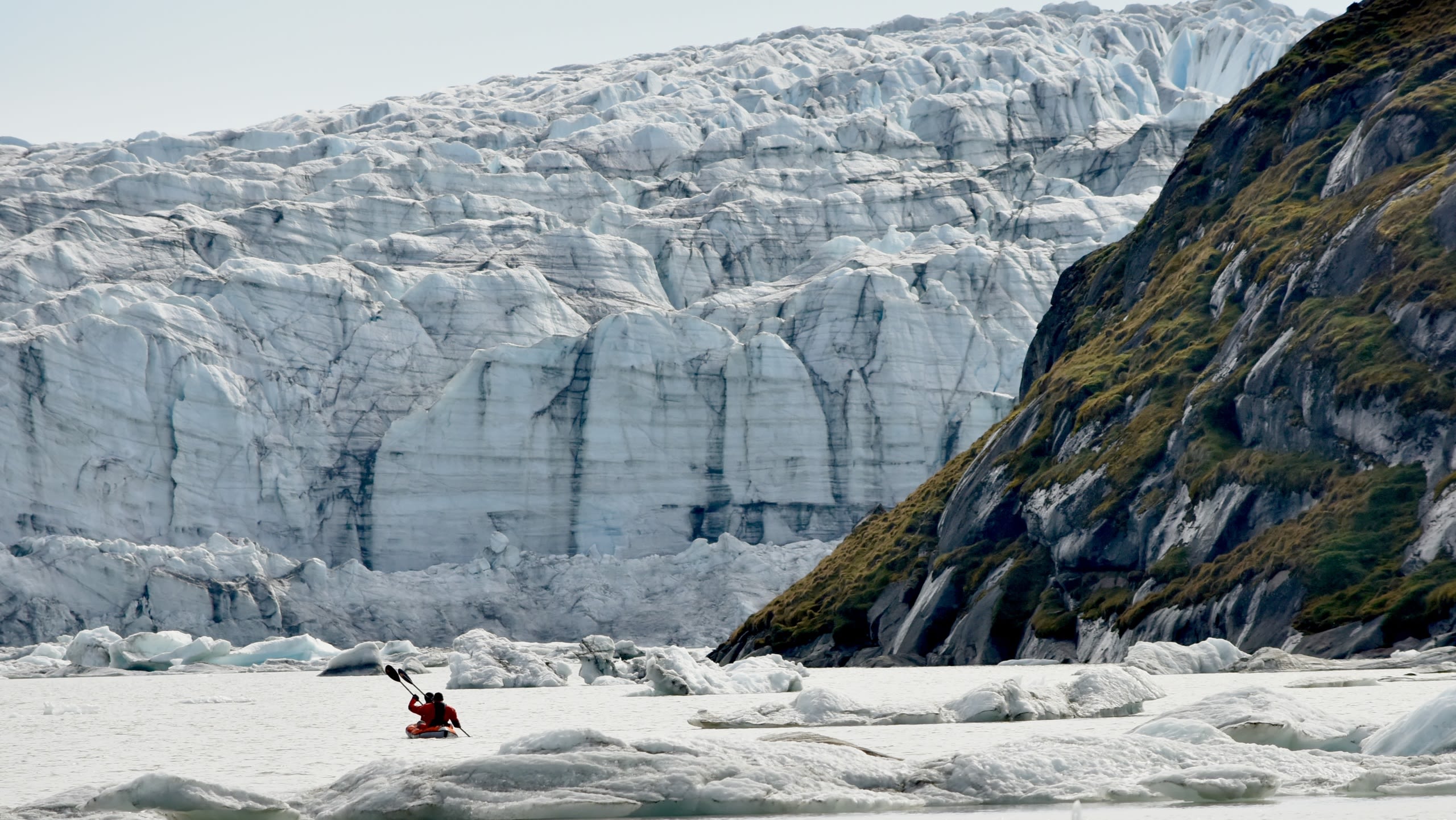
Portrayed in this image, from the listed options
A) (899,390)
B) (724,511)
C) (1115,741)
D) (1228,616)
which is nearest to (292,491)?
(724,511)

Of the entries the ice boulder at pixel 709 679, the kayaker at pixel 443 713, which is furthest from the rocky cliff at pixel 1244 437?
the kayaker at pixel 443 713

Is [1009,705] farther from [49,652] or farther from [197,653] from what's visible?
[49,652]

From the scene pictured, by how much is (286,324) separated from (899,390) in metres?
36.3

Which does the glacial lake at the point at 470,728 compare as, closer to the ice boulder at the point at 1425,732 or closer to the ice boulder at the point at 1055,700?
the ice boulder at the point at 1055,700

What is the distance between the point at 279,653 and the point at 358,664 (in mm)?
12253

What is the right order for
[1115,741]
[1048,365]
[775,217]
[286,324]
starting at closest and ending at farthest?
[1115,741] → [1048,365] → [286,324] → [775,217]

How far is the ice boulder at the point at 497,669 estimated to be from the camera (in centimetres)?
3916

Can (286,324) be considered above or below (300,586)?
above

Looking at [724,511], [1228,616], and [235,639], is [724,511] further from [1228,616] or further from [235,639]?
[1228,616]

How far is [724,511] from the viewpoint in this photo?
90375 millimetres

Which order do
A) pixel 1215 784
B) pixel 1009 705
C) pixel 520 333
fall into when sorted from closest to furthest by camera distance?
1. pixel 1215 784
2. pixel 1009 705
3. pixel 520 333

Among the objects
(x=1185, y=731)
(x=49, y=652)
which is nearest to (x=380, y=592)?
(x=49, y=652)

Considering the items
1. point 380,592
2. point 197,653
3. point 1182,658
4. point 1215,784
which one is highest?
point 1215,784

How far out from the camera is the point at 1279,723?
16578 millimetres
